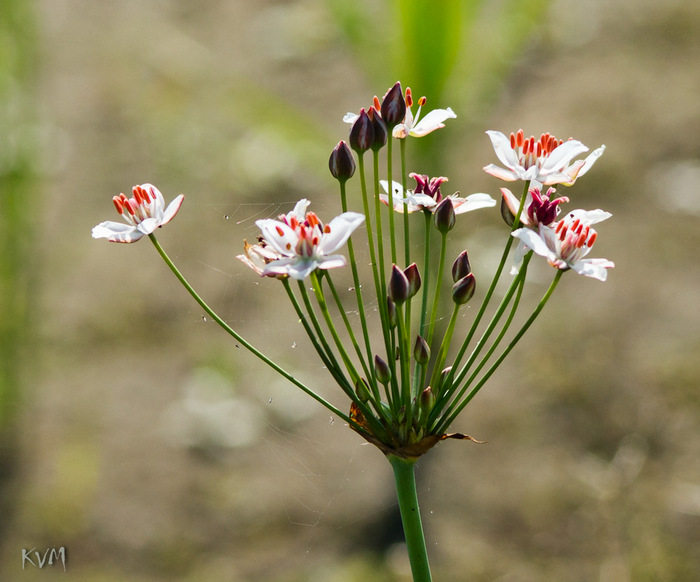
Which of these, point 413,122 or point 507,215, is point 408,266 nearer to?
point 507,215

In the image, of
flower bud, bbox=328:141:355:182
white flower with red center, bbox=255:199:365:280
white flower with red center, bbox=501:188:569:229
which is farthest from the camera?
flower bud, bbox=328:141:355:182

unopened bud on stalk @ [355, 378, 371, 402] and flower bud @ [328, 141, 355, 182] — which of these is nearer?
unopened bud on stalk @ [355, 378, 371, 402]

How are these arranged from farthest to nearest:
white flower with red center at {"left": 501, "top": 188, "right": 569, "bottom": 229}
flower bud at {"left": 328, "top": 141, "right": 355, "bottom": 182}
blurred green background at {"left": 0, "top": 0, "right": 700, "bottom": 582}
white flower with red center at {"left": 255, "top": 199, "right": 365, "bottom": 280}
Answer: blurred green background at {"left": 0, "top": 0, "right": 700, "bottom": 582}, flower bud at {"left": 328, "top": 141, "right": 355, "bottom": 182}, white flower with red center at {"left": 501, "top": 188, "right": 569, "bottom": 229}, white flower with red center at {"left": 255, "top": 199, "right": 365, "bottom": 280}

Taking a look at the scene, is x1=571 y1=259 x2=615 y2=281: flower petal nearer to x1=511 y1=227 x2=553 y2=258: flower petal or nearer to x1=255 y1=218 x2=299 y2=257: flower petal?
x1=511 y1=227 x2=553 y2=258: flower petal

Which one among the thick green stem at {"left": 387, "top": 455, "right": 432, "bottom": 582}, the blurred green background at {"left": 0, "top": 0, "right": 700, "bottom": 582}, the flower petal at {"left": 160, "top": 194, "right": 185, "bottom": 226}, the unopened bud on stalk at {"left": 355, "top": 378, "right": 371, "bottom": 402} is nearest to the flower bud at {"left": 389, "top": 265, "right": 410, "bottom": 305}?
the unopened bud on stalk at {"left": 355, "top": 378, "right": 371, "bottom": 402}

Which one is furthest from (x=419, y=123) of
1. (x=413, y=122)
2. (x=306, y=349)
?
(x=306, y=349)

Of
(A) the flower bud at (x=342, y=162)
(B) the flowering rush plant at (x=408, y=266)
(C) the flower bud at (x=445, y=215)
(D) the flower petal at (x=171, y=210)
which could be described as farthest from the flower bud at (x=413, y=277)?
(D) the flower petal at (x=171, y=210)

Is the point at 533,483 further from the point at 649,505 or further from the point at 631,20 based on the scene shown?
the point at 631,20
